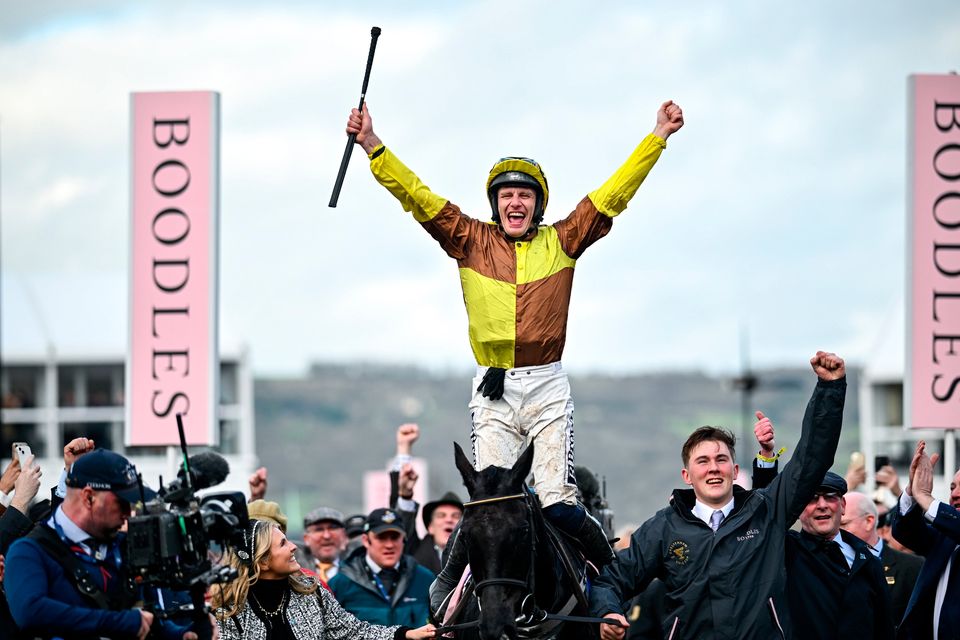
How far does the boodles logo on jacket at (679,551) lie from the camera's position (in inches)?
337

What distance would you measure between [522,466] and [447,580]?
942 millimetres

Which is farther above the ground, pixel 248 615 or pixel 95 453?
pixel 95 453

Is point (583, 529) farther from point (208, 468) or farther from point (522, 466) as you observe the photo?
point (208, 468)

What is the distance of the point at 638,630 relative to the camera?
1120 cm

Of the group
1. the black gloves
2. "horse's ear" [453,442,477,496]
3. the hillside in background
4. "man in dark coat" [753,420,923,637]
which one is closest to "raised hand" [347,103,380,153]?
the black gloves

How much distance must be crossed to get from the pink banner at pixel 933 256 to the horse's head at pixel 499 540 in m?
5.70

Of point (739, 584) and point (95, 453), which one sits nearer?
point (95, 453)

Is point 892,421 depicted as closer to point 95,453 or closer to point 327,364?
point 95,453

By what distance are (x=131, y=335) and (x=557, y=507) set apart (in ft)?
17.4

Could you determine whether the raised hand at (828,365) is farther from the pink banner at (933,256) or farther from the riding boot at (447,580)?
the pink banner at (933,256)

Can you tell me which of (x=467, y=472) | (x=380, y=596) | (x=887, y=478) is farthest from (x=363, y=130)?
(x=887, y=478)

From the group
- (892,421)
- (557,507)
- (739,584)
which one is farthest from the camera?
(892,421)

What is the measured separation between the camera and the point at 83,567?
7.26 m

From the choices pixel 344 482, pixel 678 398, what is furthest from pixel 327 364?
pixel 678 398
